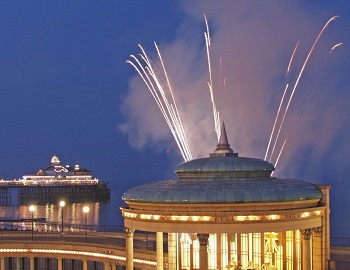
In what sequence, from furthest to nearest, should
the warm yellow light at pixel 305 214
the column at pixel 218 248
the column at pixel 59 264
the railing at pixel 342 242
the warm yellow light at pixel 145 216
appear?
the column at pixel 59 264 < the railing at pixel 342 242 < the column at pixel 218 248 < the warm yellow light at pixel 145 216 < the warm yellow light at pixel 305 214

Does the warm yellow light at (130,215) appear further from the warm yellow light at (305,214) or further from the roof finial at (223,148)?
the warm yellow light at (305,214)

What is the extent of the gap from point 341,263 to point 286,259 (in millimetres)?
3278

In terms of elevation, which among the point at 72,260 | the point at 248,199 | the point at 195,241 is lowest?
the point at 72,260

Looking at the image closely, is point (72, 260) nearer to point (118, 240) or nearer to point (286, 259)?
point (118, 240)

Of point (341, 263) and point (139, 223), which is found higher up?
point (139, 223)

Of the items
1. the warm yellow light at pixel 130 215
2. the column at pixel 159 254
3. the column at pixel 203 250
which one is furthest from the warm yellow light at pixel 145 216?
the column at pixel 159 254

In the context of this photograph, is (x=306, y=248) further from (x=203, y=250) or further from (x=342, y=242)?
(x=342, y=242)

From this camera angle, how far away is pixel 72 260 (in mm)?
46219

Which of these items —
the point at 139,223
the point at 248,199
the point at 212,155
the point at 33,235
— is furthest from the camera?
the point at 33,235

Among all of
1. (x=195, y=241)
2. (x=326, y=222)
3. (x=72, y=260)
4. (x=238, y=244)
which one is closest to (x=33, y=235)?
(x=72, y=260)

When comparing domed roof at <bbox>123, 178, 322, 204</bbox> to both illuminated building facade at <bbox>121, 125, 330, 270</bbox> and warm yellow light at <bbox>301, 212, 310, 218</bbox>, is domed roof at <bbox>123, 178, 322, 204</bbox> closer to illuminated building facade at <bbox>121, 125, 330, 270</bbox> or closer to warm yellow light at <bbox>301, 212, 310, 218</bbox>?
illuminated building facade at <bbox>121, 125, 330, 270</bbox>

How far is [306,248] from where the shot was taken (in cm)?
3278

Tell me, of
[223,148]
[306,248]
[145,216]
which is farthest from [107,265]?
[306,248]

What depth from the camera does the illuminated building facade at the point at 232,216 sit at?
3123 centimetres
